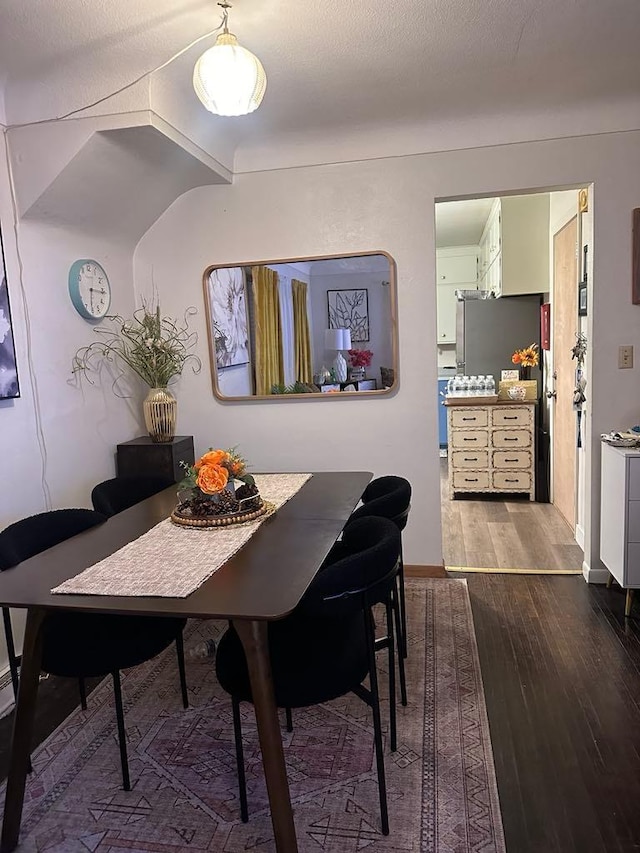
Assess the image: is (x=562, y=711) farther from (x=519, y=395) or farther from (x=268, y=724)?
(x=519, y=395)

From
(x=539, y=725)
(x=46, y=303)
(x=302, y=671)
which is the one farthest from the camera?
(x=46, y=303)

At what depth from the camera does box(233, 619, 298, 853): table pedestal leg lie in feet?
4.61

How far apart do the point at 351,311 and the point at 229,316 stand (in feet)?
2.33

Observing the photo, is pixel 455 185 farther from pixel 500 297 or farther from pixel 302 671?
pixel 302 671

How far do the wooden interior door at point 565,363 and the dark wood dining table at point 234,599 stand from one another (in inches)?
95.2

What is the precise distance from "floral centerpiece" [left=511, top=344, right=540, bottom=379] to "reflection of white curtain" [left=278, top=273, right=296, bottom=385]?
2.45m

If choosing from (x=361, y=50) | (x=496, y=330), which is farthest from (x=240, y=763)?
(x=496, y=330)

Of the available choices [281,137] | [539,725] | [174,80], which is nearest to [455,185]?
[281,137]

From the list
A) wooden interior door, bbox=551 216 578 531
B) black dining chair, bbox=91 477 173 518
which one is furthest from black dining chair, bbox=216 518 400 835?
wooden interior door, bbox=551 216 578 531

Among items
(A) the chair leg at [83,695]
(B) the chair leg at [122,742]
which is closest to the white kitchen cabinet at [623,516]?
(B) the chair leg at [122,742]

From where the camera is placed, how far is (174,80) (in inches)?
98.4

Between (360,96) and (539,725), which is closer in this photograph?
(539,725)

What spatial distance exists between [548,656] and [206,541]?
1562 mm

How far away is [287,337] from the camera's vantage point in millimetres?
3451
